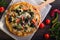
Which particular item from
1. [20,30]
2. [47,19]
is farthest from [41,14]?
[20,30]

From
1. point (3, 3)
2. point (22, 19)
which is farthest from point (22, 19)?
point (3, 3)

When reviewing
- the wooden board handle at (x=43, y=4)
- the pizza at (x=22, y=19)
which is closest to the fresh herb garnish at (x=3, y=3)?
the pizza at (x=22, y=19)

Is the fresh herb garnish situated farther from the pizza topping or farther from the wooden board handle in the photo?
the wooden board handle

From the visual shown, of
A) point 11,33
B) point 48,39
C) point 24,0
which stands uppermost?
point 24,0

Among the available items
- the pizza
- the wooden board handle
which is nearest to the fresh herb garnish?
the pizza

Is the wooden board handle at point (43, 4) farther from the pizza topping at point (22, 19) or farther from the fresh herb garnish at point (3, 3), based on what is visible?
the fresh herb garnish at point (3, 3)

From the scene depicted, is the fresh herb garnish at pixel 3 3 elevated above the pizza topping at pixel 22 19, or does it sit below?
above

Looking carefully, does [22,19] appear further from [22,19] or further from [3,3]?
[3,3]

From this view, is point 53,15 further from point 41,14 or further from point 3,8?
point 3,8
